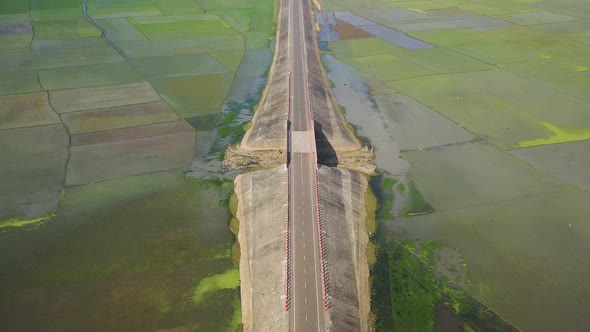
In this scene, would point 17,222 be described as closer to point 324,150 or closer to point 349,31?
point 324,150

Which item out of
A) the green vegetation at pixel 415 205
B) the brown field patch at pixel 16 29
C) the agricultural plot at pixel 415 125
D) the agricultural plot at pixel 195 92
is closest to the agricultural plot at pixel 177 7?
the brown field patch at pixel 16 29

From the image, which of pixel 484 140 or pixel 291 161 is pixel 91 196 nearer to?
pixel 291 161

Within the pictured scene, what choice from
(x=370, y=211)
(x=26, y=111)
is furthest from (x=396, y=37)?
(x=26, y=111)

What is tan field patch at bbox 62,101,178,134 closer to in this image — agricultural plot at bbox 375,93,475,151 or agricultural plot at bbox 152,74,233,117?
agricultural plot at bbox 152,74,233,117

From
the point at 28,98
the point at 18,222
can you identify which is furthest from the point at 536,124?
the point at 28,98

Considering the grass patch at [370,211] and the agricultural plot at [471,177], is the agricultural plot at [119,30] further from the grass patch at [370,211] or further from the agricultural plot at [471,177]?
the grass patch at [370,211]

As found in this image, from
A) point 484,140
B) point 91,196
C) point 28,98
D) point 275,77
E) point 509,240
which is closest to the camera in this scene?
point 509,240
